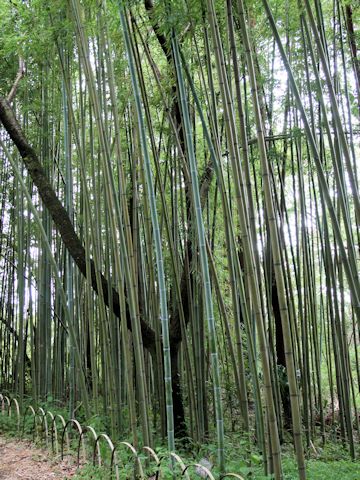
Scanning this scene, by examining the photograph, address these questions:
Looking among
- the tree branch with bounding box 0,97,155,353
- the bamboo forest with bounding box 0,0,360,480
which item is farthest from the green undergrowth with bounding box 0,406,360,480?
the tree branch with bounding box 0,97,155,353

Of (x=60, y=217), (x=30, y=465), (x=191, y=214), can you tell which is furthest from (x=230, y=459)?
(x=60, y=217)

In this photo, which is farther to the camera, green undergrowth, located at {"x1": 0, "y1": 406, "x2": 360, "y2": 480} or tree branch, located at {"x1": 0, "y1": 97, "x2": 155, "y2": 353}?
tree branch, located at {"x1": 0, "y1": 97, "x2": 155, "y2": 353}

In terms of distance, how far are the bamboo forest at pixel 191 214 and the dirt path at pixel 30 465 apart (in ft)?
0.80

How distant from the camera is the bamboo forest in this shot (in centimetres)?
215

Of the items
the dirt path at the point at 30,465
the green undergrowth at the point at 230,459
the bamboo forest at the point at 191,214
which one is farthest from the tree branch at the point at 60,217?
the dirt path at the point at 30,465

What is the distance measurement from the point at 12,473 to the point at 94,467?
72 cm

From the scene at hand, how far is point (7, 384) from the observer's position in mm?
7012

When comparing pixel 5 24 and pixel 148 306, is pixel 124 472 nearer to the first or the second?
pixel 148 306

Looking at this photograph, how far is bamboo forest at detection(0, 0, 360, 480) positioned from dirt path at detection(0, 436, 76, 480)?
0.80 feet

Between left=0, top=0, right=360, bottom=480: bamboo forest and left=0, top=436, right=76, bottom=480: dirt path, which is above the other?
left=0, top=0, right=360, bottom=480: bamboo forest

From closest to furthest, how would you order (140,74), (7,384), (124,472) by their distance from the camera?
(124,472) → (140,74) → (7,384)

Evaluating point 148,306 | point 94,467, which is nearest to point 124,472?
point 94,467

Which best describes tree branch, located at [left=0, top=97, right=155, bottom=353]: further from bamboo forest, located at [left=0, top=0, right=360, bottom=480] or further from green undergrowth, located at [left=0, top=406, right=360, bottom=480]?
green undergrowth, located at [left=0, top=406, right=360, bottom=480]

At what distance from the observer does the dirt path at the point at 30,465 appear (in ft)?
9.92
